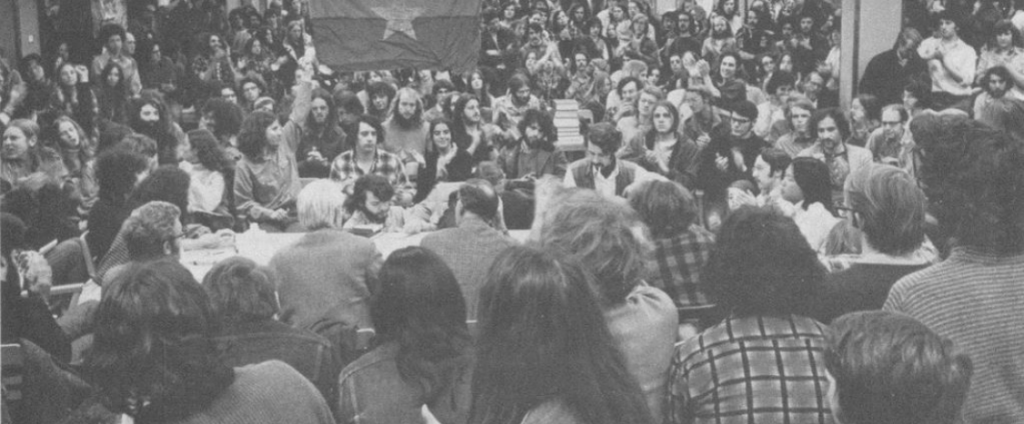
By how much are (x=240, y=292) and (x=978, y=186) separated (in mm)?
1984

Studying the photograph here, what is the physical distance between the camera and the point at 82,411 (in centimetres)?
313

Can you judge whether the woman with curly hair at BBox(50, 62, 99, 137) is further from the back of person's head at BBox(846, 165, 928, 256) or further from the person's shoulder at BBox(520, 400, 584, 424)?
the person's shoulder at BBox(520, 400, 584, 424)

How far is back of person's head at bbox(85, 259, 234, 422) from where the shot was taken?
264 cm

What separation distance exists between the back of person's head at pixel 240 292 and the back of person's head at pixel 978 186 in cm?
182

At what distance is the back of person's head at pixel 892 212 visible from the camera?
3910mm

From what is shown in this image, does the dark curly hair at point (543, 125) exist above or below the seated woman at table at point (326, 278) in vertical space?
above

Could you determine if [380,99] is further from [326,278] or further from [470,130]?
[326,278]

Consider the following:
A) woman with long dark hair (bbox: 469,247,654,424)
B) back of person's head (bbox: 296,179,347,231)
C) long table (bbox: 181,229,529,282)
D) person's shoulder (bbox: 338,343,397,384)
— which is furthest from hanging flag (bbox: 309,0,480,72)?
woman with long dark hair (bbox: 469,247,654,424)

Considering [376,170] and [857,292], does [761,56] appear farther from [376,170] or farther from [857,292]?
[857,292]

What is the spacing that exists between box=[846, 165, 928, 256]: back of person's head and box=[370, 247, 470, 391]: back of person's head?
1318mm

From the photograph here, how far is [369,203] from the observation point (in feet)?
21.5

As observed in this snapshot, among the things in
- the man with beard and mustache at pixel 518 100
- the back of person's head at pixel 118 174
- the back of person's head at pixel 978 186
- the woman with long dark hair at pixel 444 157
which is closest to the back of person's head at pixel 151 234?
the back of person's head at pixel 118 174

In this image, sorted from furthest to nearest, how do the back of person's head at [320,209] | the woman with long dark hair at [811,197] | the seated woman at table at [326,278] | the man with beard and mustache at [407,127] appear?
the man with beard and mustache at [407,127] → the woman with long dark hair at [811,197] → the back of person's head at [320,209] → the seated woman at table at [326,278]

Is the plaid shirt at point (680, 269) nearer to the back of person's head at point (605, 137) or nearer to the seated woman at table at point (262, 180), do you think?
the back of person's head at point (605, 137)
